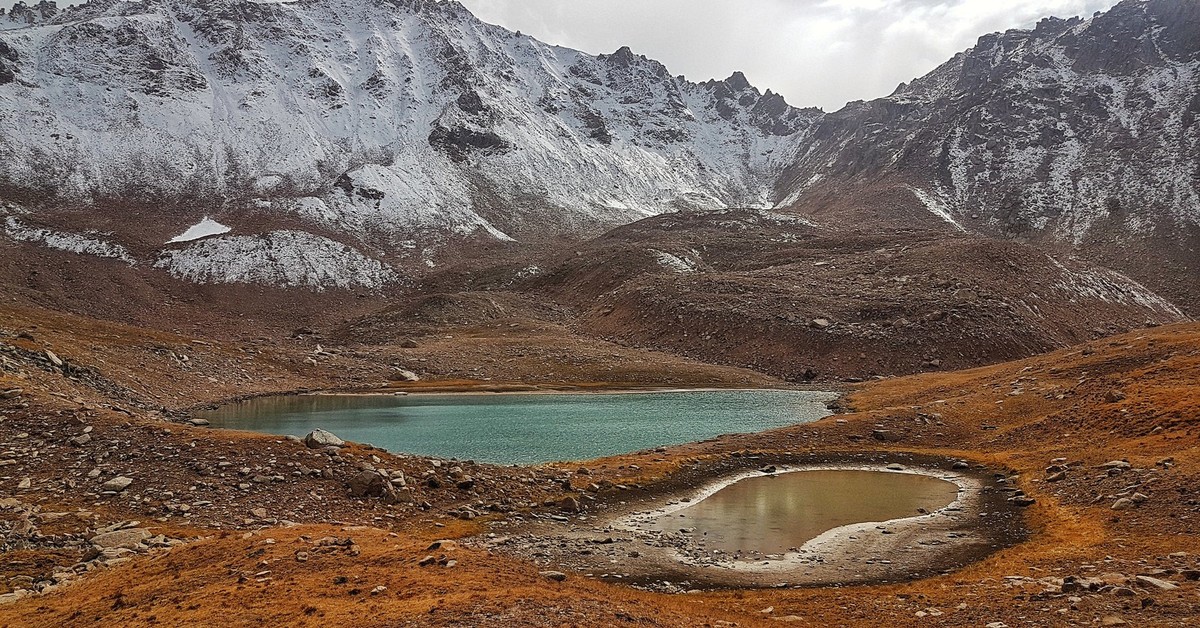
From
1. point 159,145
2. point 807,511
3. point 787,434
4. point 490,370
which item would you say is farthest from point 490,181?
point 807,511

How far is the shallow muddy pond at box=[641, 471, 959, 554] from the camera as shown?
22.0 m

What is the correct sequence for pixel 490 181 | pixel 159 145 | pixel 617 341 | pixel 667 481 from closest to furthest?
1. pixel 667 481
2. pixel 617 341
3. pixel 159 145
4. pixel 490 181

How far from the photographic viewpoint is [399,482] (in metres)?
25.0

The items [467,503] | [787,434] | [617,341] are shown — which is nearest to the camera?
[467,503]

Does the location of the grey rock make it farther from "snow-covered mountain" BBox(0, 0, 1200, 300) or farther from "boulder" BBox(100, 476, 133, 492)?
"snow-covered mountain" BBox(0, 0, 1200, 300)

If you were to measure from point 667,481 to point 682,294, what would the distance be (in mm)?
66275

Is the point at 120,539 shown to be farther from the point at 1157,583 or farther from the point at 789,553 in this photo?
the point at 1157,583

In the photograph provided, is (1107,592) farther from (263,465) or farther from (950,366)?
(950,366)

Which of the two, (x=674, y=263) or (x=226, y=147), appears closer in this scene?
(x=674, y=263)

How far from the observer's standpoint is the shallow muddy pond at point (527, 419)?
131ft

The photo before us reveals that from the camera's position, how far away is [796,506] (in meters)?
Answer: 25.9

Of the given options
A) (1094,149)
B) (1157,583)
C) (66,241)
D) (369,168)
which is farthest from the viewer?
(1094,149)

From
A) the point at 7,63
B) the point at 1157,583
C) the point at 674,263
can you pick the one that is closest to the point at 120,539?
the point at 1157,583

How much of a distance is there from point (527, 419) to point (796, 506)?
27.0 m
